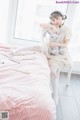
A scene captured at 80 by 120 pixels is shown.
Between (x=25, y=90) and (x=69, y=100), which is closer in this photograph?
(x=25, y=90)

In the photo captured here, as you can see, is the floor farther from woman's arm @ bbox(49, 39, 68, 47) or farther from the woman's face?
the woman's face

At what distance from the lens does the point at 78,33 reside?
2949 millimetres

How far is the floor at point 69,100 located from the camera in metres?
2.05

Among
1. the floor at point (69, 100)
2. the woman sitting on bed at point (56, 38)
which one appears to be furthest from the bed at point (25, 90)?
the floor at point (69, 100)

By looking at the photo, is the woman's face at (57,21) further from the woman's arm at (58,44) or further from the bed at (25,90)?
the bed at (25,90)

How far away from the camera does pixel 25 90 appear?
1.30 meters

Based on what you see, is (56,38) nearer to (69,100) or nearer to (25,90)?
(69,100)

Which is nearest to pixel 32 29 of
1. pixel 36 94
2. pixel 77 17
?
pixel 77 17

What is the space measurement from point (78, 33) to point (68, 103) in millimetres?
1163

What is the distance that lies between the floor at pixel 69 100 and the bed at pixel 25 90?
0.64m

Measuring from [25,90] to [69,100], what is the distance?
117cm

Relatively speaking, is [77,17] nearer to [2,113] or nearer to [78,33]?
[78,33]

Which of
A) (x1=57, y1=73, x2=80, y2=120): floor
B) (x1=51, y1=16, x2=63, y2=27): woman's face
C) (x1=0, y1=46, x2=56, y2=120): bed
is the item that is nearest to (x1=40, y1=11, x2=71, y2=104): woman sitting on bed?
(x1=51, y1=16, x2=63, y2=27): woman's face

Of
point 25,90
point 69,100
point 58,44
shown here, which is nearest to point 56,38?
point 58,44
